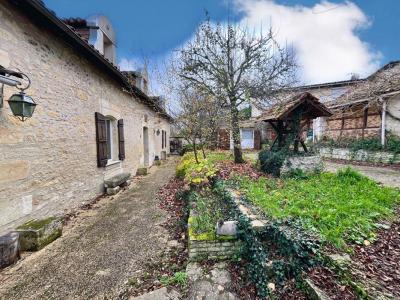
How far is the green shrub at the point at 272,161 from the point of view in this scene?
5755 millimetres

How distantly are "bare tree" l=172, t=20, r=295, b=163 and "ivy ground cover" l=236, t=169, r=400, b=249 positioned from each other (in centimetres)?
316

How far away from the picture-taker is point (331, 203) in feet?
11.3

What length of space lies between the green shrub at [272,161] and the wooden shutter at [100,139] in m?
4.89

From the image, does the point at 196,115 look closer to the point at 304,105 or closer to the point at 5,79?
the point at 304,105

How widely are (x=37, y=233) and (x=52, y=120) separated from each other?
219cm

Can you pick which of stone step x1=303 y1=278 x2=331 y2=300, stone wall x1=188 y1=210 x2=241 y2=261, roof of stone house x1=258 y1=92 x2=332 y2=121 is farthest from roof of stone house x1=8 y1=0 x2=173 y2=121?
stone step x1=303 y1=278 x2=331 y2=300

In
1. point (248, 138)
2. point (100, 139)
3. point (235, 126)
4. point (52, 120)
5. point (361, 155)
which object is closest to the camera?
point (52, 120)

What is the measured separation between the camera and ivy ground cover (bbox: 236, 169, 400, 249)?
105 inches

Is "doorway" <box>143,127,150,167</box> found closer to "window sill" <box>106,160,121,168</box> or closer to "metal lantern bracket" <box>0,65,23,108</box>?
"window sill" <box>106,160,121,168</box>

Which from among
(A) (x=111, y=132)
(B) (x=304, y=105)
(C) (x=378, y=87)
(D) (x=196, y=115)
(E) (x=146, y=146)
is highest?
(C) (x=378, y=87)

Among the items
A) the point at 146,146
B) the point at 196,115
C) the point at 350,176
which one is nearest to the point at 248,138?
the point at 146,146

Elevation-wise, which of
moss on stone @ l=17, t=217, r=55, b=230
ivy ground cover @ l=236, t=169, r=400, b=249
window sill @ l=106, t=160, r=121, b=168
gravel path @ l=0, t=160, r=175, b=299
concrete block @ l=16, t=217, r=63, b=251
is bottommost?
gravel path @ l=0, t=160, r=175, b=299

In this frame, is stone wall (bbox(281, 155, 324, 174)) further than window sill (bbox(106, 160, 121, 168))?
No

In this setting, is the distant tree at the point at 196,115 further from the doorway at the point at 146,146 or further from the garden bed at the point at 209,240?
the doorway at the point at 146,146
